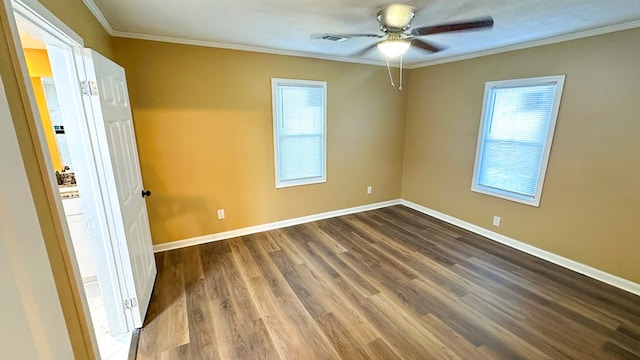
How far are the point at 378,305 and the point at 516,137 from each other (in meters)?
2.57

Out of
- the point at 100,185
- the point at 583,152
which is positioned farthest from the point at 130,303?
the point at 583,152

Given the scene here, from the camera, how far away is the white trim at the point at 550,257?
2521mm

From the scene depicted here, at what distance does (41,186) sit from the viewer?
955mm

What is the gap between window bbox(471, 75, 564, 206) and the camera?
287cm

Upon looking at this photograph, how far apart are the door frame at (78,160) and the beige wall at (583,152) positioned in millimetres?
3950

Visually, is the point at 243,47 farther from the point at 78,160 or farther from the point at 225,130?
the point at 78,160

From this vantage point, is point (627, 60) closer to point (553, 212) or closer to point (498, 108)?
point (498, 108)

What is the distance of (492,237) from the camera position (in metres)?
3.52

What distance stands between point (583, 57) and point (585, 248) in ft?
6.22

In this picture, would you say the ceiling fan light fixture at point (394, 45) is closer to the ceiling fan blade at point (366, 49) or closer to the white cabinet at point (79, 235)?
the ceiling fan blade at point (366, 49)

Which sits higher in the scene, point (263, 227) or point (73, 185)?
point (73, 185)

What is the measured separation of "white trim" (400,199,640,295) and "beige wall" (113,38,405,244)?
1699mm

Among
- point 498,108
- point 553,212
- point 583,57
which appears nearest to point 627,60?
point 583,57

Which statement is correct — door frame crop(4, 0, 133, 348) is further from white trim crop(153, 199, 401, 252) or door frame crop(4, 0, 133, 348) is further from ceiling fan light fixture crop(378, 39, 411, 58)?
ceiling fan light fixture crop(378, 39, 411, 58)
